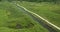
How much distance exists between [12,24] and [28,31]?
5.28 meters

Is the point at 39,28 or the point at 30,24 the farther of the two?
the point at 30,24

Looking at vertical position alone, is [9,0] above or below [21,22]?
below

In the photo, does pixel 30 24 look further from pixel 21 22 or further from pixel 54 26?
pixel 54 26

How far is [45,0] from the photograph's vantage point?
3492 inches

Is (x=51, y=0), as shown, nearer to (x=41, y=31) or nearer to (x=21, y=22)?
(x=21, y=22)

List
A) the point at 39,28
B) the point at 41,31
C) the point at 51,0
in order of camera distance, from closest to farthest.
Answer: the point at 41,31 → the point at 39,28 → the point at 51,0

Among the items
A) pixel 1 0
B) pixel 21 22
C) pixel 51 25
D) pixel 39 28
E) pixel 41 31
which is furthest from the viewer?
pixel 1 0

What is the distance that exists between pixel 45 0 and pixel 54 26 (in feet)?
197

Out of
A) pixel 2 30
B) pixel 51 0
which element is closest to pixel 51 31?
pixel 2 30

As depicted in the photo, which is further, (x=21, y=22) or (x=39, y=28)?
(x=21, y=22)

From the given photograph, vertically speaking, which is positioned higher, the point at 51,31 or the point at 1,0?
the point at 51,31

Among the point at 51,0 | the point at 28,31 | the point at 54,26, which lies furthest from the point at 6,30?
the point at 51,0

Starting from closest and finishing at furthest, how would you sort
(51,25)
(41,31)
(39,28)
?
(41,31) < (39,28) < (51,25)

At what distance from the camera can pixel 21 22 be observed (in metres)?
32.6
